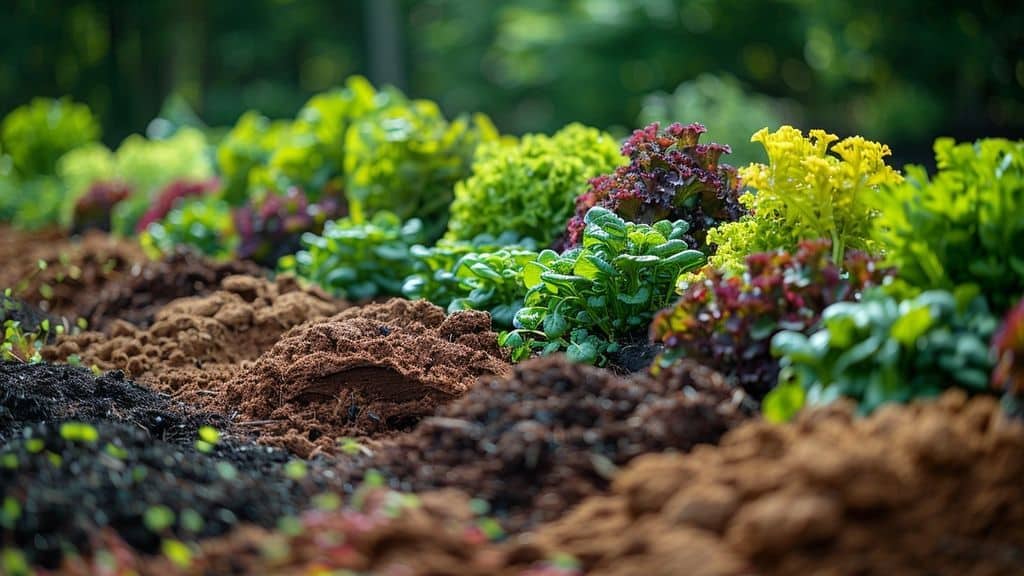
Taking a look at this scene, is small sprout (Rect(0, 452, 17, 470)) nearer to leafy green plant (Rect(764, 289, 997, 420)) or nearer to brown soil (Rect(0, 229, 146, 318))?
leafy green plant (Rect(764, 289, 997, 420))

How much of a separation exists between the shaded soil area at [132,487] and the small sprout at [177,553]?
57 mm

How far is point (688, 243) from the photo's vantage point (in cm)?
470

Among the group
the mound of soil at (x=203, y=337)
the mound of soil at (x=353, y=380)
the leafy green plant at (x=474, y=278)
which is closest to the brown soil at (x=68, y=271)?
the mound of soil at (x=203, y=337)

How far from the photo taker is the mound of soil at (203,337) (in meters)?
5.11

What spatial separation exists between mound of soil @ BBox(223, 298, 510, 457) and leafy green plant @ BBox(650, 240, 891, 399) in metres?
1.05

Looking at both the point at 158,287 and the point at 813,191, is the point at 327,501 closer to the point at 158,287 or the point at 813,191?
the point at 813,191

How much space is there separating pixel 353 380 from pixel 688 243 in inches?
64.4

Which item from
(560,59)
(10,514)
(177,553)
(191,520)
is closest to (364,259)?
(10,514)

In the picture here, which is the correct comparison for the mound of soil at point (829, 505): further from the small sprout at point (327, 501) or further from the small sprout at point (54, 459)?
the small sprout at point (54, 459)

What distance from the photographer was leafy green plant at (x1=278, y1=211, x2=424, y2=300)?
6.05 meters

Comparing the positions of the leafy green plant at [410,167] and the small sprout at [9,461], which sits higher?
the leafy green plant at [410,167]

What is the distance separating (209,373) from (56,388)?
81cm

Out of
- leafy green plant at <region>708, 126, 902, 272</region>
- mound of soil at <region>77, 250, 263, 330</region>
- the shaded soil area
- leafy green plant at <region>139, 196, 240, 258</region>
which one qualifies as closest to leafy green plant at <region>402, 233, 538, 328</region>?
leafy green plant at <region>708, 126, 902, 272</region>

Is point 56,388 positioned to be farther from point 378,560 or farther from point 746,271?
point 746,271
